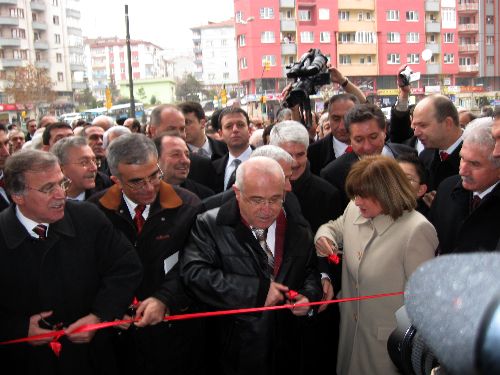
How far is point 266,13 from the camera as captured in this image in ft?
180

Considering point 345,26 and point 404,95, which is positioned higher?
point 345,26

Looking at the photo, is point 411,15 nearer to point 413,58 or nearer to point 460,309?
point 413,58

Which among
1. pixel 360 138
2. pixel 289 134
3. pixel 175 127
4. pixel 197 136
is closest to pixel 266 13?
pixel 197 136

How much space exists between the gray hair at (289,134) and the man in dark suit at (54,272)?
72.1 inches

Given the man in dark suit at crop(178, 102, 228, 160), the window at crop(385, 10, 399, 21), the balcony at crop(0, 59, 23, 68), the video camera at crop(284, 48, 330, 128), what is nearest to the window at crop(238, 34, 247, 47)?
the window at crop(385, 10, 399, 21)

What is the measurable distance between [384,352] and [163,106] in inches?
160

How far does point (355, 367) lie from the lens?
11.2 ft

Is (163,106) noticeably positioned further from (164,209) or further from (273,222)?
(273,222)

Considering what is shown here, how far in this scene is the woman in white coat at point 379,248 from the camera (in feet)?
10.4

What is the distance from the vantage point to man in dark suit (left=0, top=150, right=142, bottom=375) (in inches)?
117

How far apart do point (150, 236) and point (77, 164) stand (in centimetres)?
146

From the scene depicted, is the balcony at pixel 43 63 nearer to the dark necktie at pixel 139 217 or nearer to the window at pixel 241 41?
the window at pixel 241 41

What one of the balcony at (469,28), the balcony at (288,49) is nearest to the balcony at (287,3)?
the balcony at (288,49)

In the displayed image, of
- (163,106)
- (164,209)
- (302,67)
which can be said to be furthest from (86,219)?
(302,67)
